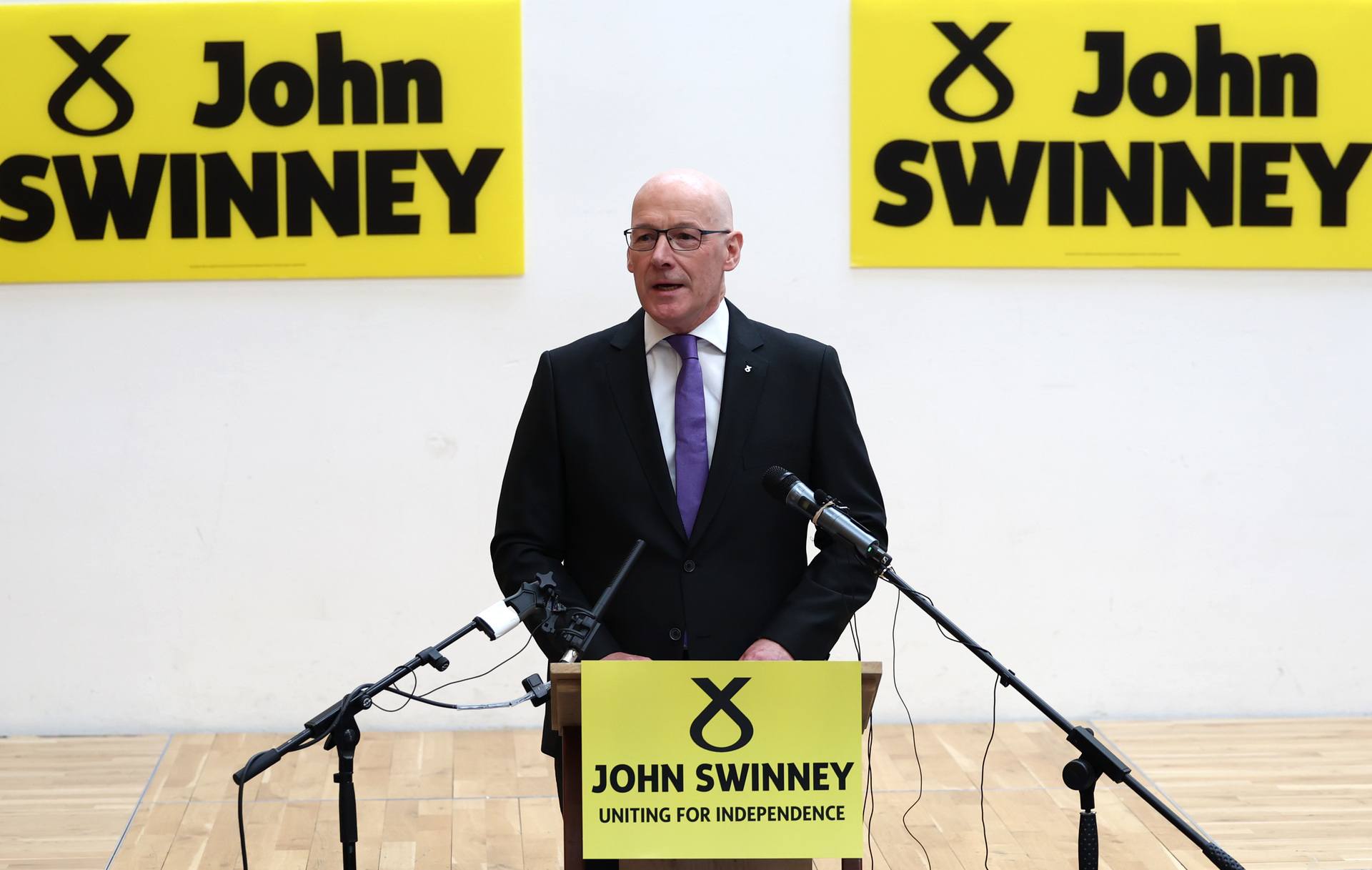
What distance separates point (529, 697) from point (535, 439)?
0.63 m

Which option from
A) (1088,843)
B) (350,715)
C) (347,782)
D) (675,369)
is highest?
(675,369)

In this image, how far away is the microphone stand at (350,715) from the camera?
89.1 inches

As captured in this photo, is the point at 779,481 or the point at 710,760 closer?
the point at 710,760

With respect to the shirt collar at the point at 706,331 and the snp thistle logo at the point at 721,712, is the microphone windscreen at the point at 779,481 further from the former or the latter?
the shirt collar at the point at 706,331

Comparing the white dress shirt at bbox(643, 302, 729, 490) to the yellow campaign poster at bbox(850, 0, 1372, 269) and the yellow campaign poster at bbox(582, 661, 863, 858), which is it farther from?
the yellow campaign poster at bbox(850, 0, 1372, 269)

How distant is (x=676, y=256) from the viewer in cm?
269

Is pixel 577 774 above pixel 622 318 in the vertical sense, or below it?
below

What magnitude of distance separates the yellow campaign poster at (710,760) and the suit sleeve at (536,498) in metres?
0.55

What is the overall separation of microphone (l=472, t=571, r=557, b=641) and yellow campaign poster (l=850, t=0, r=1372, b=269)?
277cm

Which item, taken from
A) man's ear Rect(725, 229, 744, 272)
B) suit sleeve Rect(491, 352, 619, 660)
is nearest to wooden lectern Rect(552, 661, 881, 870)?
suit sleeve Rect(491, 352, 619, 660)

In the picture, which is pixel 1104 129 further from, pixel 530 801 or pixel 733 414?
pixel 530 801

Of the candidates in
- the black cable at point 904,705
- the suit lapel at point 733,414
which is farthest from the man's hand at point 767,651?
the black cable at point 904,705

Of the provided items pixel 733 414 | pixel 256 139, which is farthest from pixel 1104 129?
pixel 256 139

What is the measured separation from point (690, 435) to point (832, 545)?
0.33 meters
